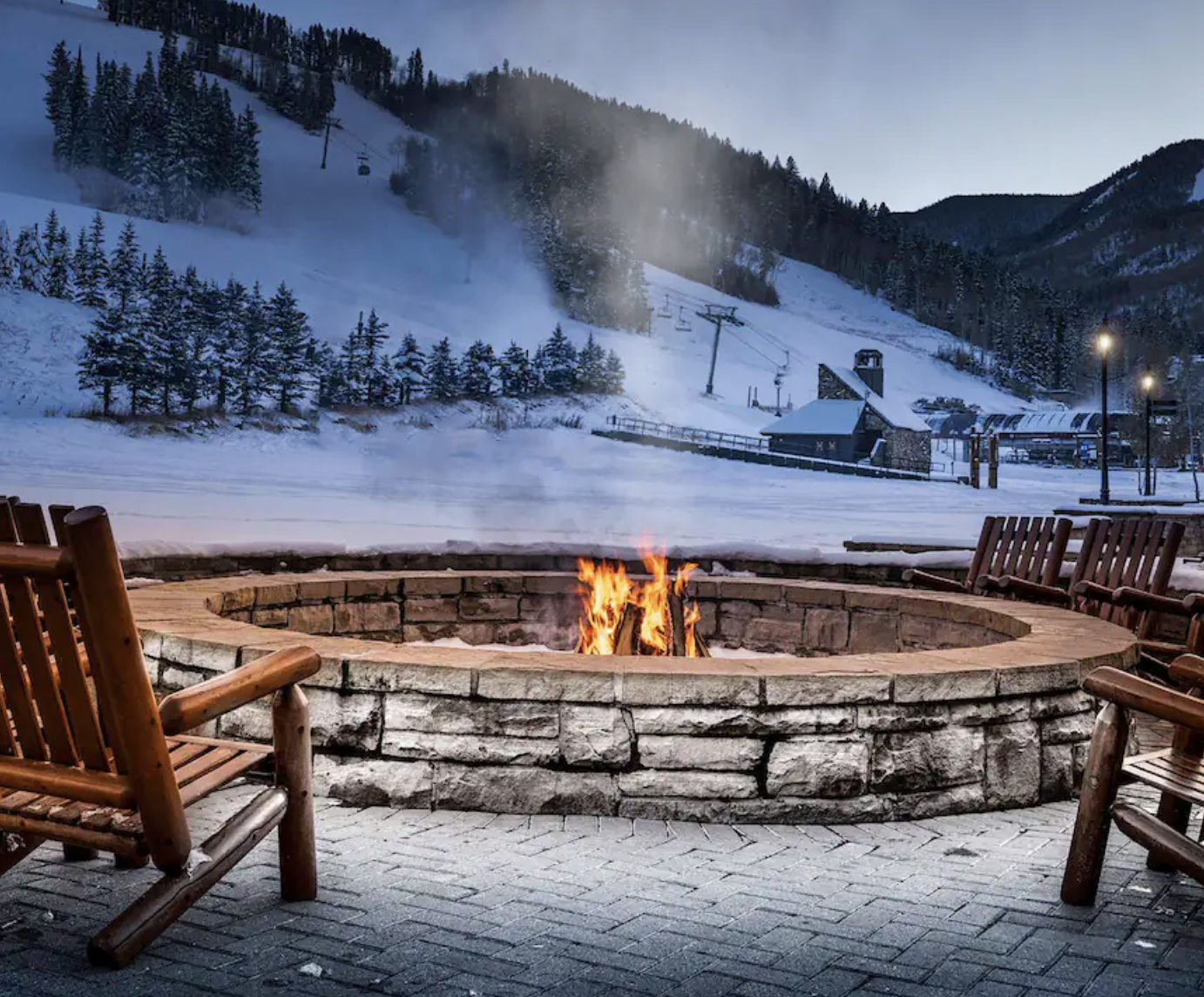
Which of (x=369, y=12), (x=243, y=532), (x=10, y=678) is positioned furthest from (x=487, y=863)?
(x=369, y=12)

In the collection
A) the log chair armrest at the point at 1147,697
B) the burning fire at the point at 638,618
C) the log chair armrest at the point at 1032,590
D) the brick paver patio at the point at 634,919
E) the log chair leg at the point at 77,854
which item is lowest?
the log chair leg at the point at 77,854

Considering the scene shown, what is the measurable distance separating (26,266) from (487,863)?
54.9 feet

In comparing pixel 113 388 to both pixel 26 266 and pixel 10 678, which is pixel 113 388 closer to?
pixel 26 266

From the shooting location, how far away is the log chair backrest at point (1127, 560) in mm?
5859

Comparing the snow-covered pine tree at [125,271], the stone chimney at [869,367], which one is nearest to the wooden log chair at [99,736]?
the snow-covered pine tree at [125,271]

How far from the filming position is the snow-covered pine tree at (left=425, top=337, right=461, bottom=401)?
846 inches

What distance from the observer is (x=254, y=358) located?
63.8ft

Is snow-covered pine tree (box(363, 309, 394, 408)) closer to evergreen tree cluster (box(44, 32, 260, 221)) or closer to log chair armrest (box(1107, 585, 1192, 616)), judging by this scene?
evergreen tree cluster (box(44, 32, 260, 221))

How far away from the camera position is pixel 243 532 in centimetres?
1688

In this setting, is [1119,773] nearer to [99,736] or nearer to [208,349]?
[99,736]

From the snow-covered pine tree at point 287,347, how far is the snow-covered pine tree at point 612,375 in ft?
20.1

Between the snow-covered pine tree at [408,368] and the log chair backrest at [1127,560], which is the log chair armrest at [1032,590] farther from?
the snow-covered pine tree at [408,368]

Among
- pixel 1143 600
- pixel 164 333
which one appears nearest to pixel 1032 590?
pixel 1143 600

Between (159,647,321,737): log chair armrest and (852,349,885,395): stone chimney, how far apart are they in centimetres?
4660
